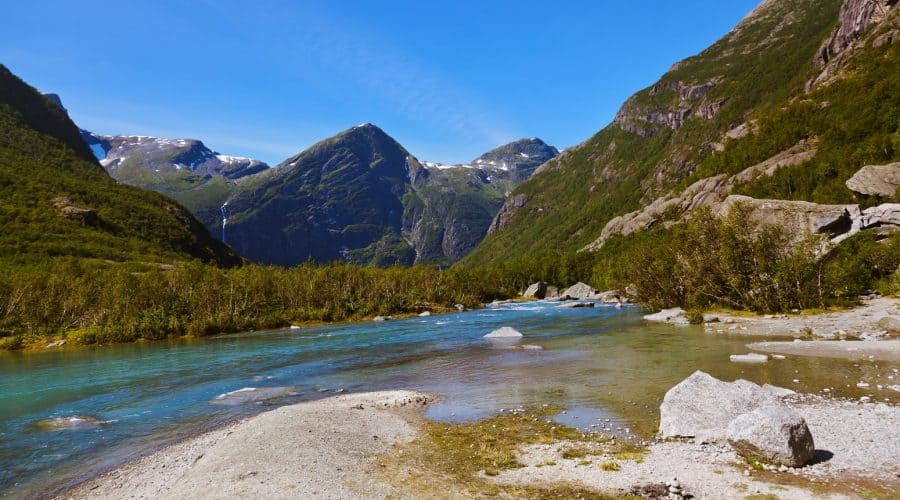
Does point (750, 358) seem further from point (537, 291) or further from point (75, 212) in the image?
point (75, 212)

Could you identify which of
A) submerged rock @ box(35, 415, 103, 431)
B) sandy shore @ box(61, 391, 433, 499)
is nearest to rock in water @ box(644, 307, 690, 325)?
sandy shore @ box(61, 391, 433, 499)

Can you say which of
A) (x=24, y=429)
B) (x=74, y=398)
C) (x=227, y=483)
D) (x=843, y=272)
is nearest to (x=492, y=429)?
(x=227, y=483)

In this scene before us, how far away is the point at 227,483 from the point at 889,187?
105 metres

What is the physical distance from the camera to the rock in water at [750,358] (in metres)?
27.5

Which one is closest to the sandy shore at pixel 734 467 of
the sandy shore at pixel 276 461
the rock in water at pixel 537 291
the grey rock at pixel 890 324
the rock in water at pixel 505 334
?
the sandy shore at pixel 276 461

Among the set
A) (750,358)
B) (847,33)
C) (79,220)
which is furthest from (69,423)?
(847,33)

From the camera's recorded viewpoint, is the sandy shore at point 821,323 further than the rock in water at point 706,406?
Yes

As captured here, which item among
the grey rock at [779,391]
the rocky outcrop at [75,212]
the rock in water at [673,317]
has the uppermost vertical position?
the rocky outcrop at [75,212]

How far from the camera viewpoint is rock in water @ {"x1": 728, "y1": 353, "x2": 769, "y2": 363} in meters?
27.5

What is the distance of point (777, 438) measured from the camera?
489 inches

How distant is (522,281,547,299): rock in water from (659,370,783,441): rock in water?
132 m

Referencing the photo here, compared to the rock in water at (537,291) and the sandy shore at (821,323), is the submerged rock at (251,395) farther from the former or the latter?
the rock in water at (537,291)

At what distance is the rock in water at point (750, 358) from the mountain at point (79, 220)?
470 ft

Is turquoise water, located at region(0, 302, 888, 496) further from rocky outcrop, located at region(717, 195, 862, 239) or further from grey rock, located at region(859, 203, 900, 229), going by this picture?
grey rock, located at region(859, 203, 900, 229)
